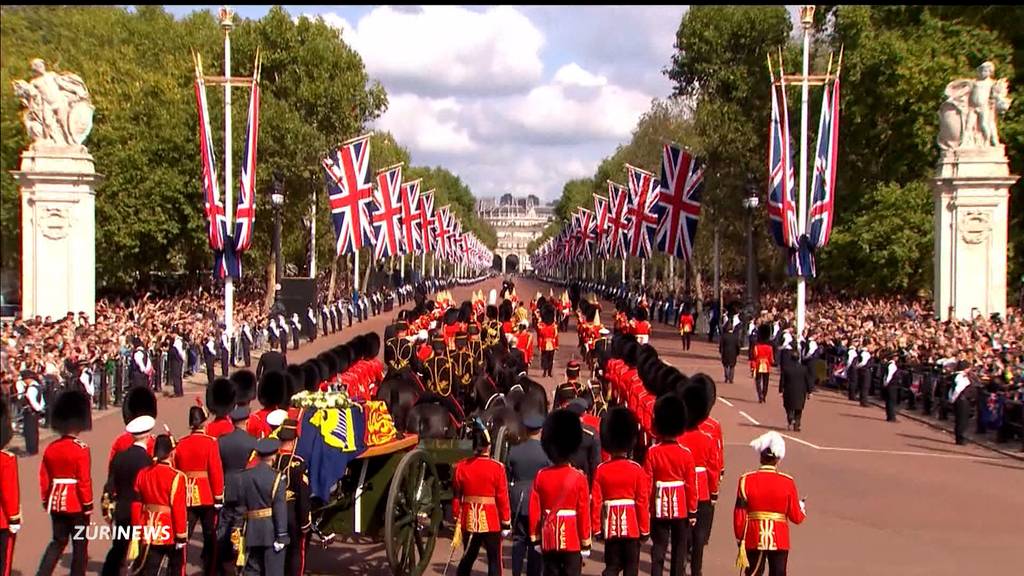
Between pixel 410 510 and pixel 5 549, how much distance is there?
299 centimetres

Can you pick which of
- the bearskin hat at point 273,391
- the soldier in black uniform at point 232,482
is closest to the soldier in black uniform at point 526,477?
the soldier in black uniform at point 232,482

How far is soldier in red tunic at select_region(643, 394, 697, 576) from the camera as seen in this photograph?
8.80 meters

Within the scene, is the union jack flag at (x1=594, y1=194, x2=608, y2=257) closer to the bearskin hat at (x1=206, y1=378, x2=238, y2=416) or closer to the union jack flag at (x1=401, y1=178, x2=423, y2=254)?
the union jack flag at (x1=401, y1=178, x2=423, y2=254)

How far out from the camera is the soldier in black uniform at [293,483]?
8.15 metres

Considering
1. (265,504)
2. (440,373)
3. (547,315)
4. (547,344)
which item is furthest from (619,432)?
(547,315)

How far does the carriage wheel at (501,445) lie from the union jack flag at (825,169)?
17085 mm

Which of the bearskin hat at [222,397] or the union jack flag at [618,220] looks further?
the union jack flag at [618,220]

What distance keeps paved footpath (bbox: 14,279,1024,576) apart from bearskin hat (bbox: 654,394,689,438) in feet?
5.85

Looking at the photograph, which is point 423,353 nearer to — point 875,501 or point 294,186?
point 875,501

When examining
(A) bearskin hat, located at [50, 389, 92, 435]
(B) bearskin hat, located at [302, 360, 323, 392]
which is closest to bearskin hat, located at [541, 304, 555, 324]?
(B) bearskin hat, located at [302, 360, 323, 392]

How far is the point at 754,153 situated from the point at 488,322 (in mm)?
23445

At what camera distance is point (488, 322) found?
70.5 feet

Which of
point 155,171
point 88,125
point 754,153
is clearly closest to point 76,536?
point 88,125

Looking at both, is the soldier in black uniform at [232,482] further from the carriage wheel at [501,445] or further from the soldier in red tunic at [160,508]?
the carriage wheel at [501,445]
